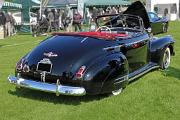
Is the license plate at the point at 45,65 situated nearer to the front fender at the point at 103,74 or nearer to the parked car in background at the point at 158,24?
the front fender at the point at 103,74

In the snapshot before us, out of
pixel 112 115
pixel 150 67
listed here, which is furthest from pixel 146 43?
pixel 112 115

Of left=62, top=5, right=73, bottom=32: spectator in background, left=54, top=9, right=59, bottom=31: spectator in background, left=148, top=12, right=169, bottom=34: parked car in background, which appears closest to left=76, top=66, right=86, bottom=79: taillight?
left=148, top=12, right=169, bottom=34: parked car in background

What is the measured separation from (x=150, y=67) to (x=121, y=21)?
51.9 inches

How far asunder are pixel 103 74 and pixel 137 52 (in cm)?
171

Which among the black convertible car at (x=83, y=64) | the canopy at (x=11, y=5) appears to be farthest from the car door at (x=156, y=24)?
the black convertible car at (x=83, y=64)

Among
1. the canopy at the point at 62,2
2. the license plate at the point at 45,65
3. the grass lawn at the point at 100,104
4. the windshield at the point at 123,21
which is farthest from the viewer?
the canopy at the point at 62,2

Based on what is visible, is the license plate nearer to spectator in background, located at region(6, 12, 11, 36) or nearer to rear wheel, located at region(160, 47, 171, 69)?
rear wheel, located at region(160, 47, 171, 69)

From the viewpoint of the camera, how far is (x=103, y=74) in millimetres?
6367

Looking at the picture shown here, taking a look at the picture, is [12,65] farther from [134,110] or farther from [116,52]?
[134,110]

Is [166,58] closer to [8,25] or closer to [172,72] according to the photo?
[172,72]

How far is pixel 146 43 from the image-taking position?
27.4 ft

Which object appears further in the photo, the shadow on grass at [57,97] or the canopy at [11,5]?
the canopy at [11,5]

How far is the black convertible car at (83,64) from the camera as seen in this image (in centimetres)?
628

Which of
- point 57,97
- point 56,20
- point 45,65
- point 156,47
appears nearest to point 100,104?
point 57,97
